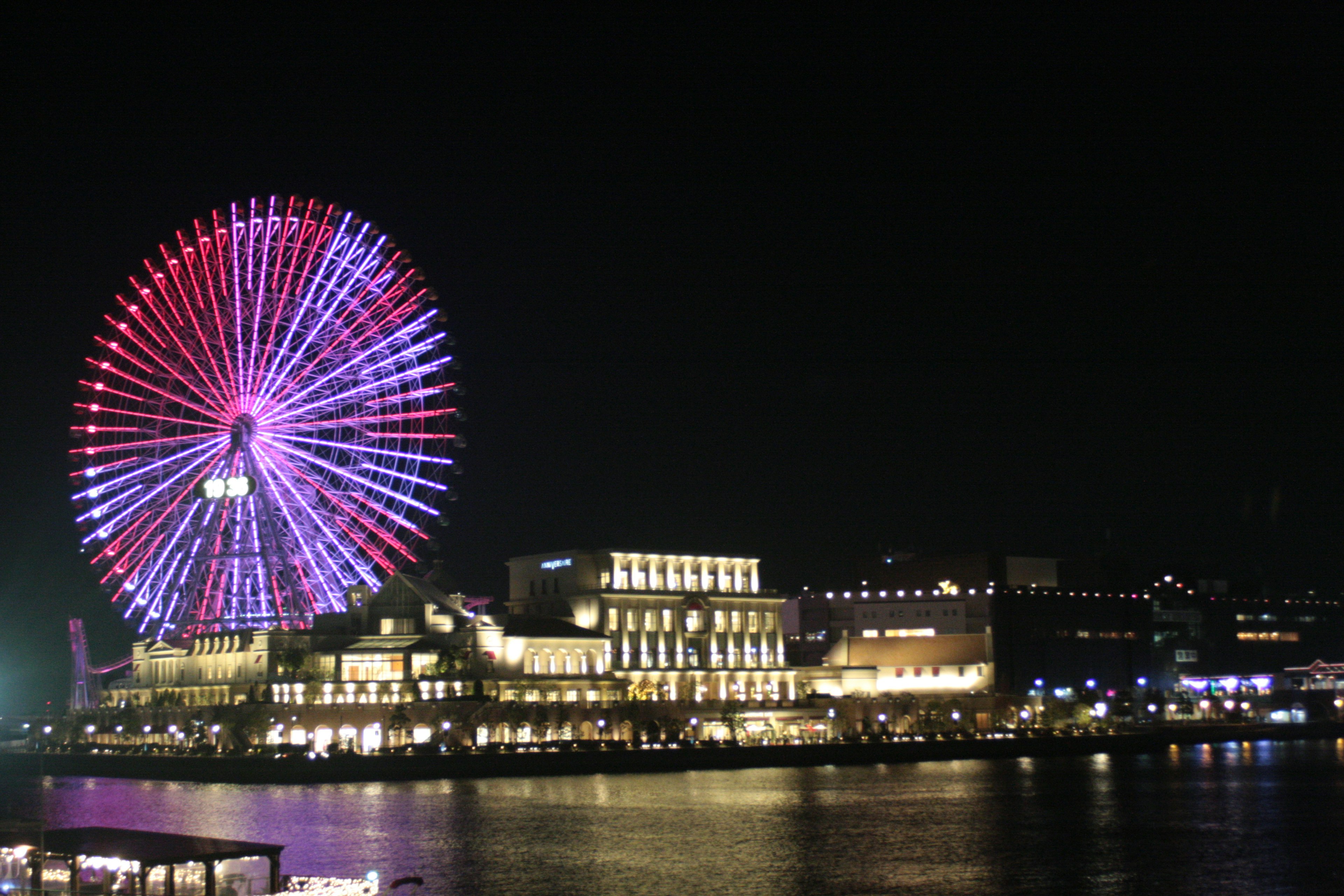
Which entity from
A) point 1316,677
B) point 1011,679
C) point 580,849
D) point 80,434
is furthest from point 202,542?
point 1316,677

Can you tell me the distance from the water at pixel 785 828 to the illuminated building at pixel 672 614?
30.3 meters

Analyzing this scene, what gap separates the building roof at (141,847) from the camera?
33.6 m

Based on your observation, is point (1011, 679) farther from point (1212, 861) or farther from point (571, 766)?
point (1212, 861)

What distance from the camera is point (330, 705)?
99625 millimetres

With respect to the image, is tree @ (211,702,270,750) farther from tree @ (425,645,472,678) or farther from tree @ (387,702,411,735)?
tree @ (425,645,472,678)

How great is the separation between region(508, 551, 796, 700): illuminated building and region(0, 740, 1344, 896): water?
30.3m

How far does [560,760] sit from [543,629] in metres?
20.4

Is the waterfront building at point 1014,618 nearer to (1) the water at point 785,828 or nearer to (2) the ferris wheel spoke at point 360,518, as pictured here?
(1) the water at point 785,828

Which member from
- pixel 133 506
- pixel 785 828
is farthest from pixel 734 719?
pixel 785 828

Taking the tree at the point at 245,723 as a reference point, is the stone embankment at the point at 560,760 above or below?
below

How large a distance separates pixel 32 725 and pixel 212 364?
198ft

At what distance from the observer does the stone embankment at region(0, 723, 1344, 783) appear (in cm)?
9075

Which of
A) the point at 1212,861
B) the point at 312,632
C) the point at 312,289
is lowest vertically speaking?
the point at 1212,861

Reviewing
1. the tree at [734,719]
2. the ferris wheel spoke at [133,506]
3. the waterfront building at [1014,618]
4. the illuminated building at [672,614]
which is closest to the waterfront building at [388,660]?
the illuminated building at [672,614]
